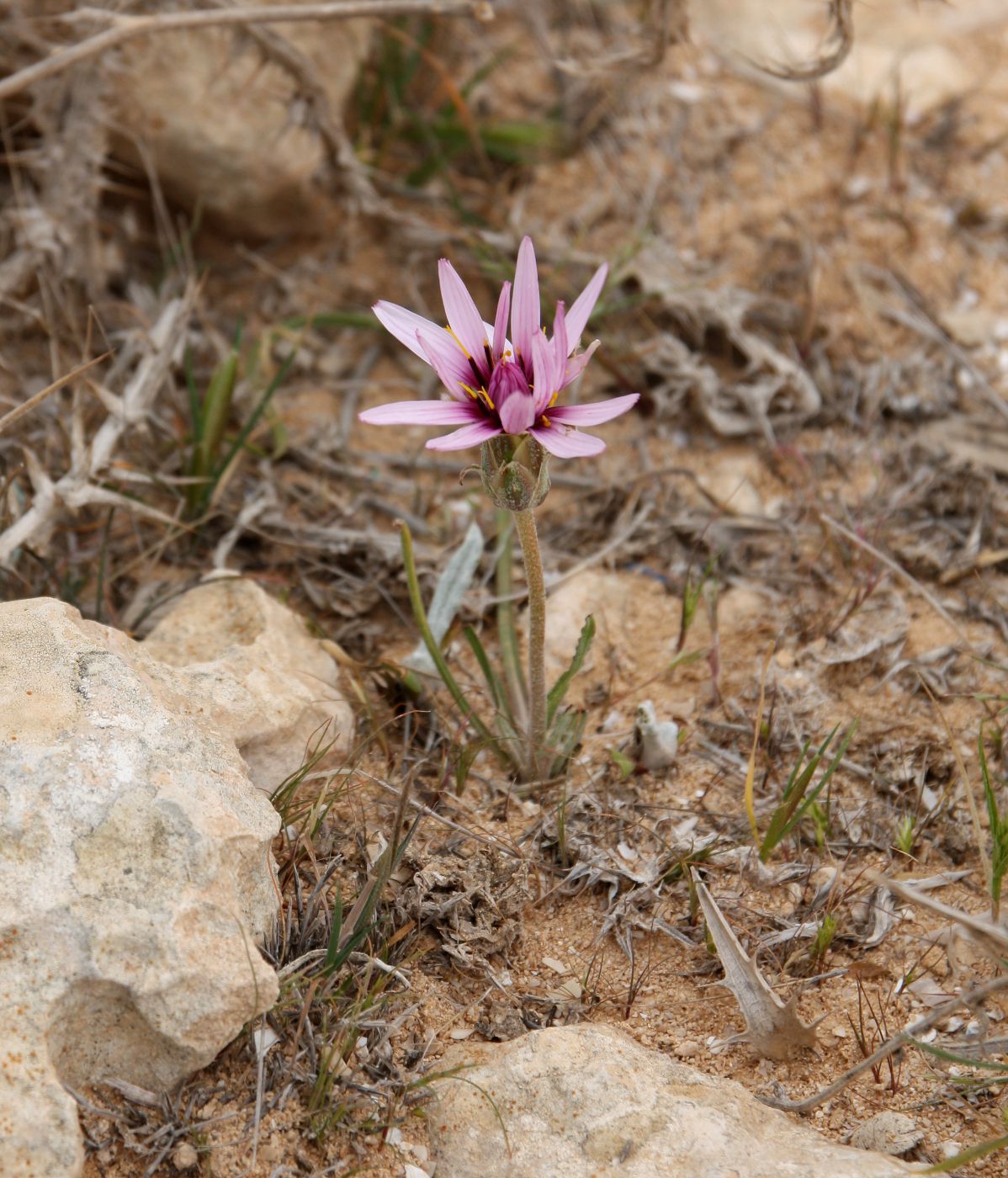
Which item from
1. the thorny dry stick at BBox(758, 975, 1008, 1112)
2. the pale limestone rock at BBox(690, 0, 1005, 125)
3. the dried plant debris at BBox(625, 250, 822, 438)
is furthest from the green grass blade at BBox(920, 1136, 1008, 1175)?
the pale limestone rock at BBox(690, 0, 1005, 125)

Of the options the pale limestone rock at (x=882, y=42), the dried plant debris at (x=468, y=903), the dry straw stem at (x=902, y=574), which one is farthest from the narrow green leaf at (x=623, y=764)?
the pale limestone rock at (x=882, y=42)

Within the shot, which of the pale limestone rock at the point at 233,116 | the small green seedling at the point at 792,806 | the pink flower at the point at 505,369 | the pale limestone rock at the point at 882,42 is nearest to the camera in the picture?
the pink flower at the point at 505,369

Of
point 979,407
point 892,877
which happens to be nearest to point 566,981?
point 892,877

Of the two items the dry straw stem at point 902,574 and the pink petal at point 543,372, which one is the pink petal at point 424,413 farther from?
the dry straw stem at point 902,574

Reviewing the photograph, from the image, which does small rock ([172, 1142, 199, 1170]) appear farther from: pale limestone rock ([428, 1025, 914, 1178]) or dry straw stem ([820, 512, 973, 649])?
dry straw stem ([820, 512, 973, 649])

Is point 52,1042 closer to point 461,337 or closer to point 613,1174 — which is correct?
point 613,1174

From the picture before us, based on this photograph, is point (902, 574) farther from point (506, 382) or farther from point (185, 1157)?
point (185, 1157)
